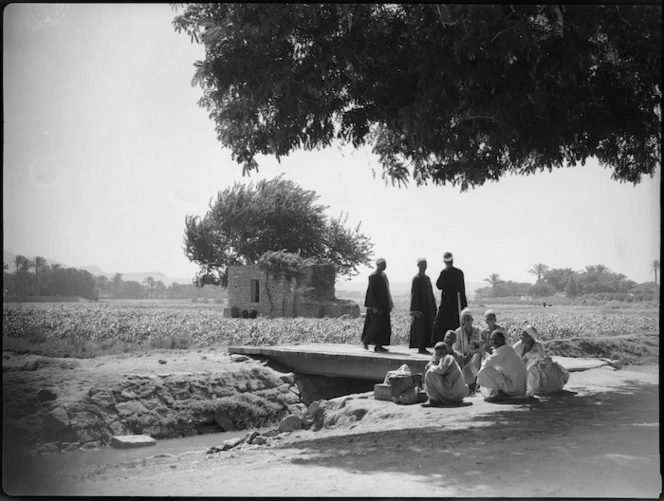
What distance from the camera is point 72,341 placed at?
17797mm

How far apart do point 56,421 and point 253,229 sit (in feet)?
83.1

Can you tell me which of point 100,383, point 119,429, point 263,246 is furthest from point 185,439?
point 263,246

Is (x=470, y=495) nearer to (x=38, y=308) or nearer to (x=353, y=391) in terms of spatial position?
(x=353, y=391)

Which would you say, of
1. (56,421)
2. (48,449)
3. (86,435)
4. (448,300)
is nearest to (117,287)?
(56,421)

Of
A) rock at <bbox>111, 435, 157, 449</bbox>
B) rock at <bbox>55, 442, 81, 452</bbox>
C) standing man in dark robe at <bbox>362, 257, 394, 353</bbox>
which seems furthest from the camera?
standing man in dark robe at <bbox>362, 257, 394, 353</bbox>

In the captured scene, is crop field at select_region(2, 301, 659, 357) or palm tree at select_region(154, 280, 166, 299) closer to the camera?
crop field at select_region(2, 301, 659, 357)

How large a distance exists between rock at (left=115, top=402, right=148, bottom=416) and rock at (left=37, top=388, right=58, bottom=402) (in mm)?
1055

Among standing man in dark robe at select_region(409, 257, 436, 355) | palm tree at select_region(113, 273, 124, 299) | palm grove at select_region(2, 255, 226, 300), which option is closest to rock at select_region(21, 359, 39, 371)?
palm grove at select_region(2, 255, 226, 300)

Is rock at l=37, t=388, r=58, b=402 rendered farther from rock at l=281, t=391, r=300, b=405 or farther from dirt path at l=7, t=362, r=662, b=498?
rock at l=281, t=391, r=300, b=405

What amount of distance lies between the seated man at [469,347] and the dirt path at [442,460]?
0.68 meters

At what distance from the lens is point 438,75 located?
23.9 feet

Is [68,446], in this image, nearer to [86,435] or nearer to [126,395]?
[86,435]

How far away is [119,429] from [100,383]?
3.63 feet

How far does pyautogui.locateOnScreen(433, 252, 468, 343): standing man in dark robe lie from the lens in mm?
10930
